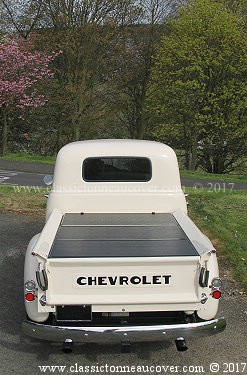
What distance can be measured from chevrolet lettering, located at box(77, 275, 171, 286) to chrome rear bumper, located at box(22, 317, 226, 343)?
1.19 feet

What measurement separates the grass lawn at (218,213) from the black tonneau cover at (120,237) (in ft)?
5.54

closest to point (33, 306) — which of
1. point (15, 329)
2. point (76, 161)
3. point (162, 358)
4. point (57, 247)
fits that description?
point (57, 247)

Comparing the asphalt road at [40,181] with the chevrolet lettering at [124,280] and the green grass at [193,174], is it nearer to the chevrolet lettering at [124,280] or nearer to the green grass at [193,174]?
the green grass at [193,174]

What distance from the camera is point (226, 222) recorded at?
8.70 m

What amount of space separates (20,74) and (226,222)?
17.8 meters

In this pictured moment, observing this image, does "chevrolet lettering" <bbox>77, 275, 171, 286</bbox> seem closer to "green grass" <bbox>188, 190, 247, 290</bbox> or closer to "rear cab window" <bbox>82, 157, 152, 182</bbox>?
"rear cab window" <bbox>82, 157, 152, 182</bbox>

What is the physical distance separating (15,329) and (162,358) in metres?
1.59

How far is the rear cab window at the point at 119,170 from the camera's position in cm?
547

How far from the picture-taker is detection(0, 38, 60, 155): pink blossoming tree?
888 inches

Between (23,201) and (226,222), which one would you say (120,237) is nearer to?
(226,222)

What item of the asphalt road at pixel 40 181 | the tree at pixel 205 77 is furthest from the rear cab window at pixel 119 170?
the tree at pixel 205 77

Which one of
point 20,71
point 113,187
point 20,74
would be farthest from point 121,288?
point 20,71

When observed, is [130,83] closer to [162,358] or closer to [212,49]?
[212,49]

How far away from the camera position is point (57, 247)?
12.9 feet
